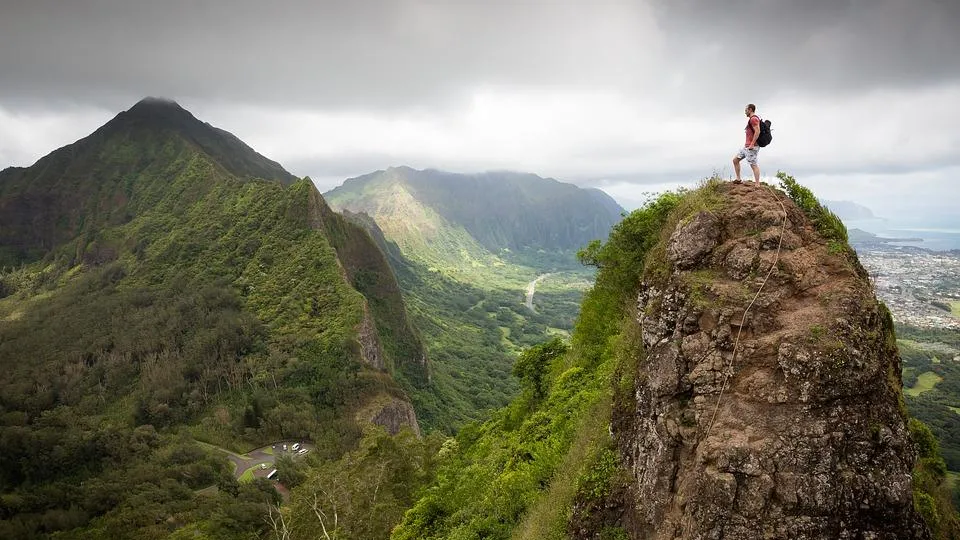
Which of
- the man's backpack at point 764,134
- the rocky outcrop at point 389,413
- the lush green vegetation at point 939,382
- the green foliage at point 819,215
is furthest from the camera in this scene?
the rocky outcrop at point 389,413

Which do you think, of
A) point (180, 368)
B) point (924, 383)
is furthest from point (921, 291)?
point (180, 368)

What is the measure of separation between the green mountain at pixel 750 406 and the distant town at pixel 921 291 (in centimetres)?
11608

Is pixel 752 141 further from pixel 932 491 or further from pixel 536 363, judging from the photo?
pixel 536 363

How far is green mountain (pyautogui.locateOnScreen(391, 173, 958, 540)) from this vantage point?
10148 millimetres

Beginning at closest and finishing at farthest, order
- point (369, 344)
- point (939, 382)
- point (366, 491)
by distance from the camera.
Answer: point (366, 491) → point (369, 344) → point (939, 382)

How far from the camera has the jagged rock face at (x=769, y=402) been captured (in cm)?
1010

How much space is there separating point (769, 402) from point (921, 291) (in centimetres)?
19021

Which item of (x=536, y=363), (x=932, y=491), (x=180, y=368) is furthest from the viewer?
(x=180, y=368)

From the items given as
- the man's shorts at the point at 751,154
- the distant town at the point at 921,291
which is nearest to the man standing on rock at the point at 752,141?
the man's shorts at the point at 751,154

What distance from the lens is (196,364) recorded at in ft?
326

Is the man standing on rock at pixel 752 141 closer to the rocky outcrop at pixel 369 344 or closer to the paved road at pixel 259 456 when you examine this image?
the paved road at pixel 259 456

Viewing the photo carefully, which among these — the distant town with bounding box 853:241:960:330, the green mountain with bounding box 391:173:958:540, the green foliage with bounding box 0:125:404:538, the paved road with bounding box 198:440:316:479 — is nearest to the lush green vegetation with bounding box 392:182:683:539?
the green mountain with bounding box 391:173:958:540

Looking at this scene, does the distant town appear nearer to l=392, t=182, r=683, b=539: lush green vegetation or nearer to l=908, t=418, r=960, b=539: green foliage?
l=392, t=182, r=683, b=539: lush green vegetation

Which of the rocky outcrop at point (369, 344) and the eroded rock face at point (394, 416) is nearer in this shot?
the eroded rock face at point (394, 416)
